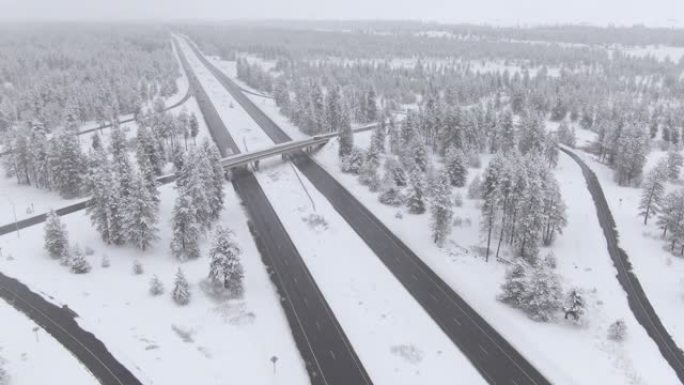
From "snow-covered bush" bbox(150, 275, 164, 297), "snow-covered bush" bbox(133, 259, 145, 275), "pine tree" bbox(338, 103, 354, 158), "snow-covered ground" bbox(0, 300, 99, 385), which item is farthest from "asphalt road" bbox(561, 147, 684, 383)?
"snow-covered bush" bbox(133, 259, 145, 275)

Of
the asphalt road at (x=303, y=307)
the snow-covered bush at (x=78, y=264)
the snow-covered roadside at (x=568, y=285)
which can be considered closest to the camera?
the snow-covered roadside at (x=568, y=285)

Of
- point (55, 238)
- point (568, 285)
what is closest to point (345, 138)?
point (568, 285)

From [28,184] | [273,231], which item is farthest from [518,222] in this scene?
[28,184]

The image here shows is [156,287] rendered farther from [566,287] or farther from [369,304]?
[566,287]

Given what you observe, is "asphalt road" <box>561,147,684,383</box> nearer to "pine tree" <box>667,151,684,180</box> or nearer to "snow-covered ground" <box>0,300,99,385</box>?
"pine tree" <box>667,151,684,180</box>

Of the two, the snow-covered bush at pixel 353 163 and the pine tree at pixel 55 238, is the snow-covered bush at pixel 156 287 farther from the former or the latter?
the snow-covered bush at pixel 353 163

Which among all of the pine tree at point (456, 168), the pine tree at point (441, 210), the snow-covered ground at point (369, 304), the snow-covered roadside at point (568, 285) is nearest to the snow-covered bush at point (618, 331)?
the snow-covered roadside at point (568, 285)
